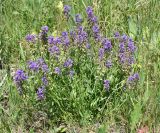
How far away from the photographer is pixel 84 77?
292cm

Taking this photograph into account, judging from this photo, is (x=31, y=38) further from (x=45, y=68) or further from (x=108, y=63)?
(x=108, y=63)

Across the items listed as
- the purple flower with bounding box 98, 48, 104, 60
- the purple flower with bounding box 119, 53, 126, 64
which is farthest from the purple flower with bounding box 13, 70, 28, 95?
the purple flower with bounding box 119, 53, 126, 64

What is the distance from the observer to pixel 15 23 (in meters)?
3.88

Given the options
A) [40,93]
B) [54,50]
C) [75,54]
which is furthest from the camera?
[75,54]

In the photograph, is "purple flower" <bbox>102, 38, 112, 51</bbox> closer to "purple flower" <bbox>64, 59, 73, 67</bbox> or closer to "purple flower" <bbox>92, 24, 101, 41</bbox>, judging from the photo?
"purple flower" <bbox>92, 24, 101, 41</bbox>

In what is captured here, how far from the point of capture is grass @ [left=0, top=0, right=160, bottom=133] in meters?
2.85

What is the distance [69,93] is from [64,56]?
0.28 meters

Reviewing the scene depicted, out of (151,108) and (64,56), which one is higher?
(64,56)

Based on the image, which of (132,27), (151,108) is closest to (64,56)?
(151,108)

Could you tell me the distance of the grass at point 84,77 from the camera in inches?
112

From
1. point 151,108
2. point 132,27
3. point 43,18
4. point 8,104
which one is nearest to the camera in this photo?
point 151,108

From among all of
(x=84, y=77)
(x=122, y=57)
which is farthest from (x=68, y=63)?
(x=122, y=57)

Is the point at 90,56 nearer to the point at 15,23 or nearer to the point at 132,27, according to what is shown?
the point at 132,27

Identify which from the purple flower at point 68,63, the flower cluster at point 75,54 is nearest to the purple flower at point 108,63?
the flower cluster at point 75,54
